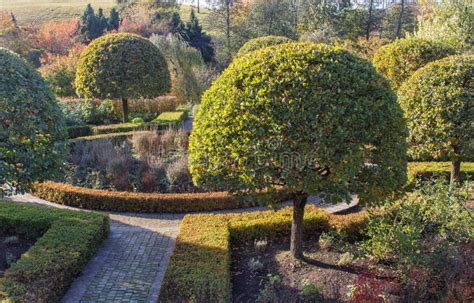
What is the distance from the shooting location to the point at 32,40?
3547cm

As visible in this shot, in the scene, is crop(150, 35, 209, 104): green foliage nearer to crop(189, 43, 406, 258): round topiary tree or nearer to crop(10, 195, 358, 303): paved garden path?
crop(10, 195, 358, 303): paved garden path

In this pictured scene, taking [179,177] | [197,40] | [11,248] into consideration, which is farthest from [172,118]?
[197,40]

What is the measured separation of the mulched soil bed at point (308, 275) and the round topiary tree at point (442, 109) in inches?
119

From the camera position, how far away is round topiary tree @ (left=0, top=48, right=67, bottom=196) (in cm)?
595

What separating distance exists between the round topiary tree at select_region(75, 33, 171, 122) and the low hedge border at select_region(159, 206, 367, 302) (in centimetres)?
820

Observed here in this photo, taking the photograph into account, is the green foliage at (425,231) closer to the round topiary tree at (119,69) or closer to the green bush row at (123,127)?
the green bush row at (123,127)

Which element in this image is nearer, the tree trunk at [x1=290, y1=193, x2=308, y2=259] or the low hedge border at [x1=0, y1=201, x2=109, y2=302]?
the low hedge border at [x1=0, y1=201, x2=109, y2=302]

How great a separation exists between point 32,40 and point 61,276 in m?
34.8

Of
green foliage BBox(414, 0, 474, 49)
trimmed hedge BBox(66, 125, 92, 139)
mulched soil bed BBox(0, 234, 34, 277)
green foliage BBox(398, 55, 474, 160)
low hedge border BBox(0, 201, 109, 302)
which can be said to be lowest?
trimmed hedge BBox(66, 125, 92, 139)

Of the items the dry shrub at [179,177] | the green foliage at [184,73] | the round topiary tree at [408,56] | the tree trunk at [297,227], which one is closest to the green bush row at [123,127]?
the dry shrub at [179,177]

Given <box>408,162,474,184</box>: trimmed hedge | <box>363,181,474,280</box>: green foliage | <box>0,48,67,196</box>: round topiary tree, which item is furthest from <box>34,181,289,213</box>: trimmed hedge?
<box>408,162,474,184</box>: trimmed hedge

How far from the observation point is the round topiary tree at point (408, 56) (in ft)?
46.6

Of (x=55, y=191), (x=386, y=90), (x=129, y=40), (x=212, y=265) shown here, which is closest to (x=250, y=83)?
(x=386, y=90)

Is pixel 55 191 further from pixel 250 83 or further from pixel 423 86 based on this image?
pixel 423 86
